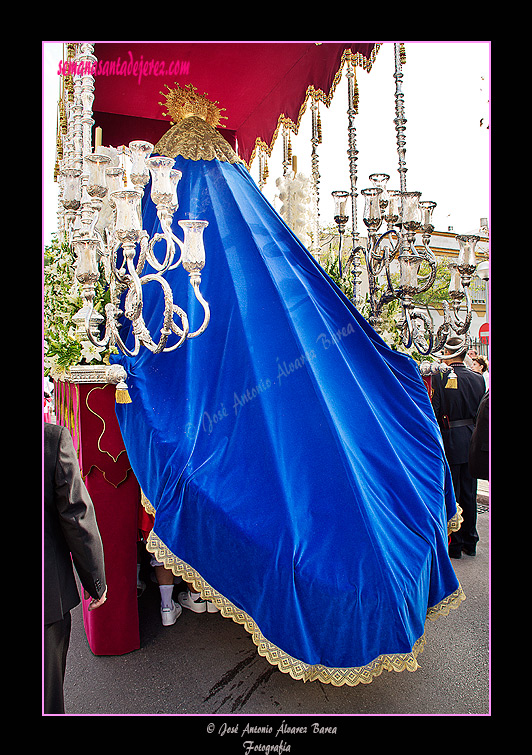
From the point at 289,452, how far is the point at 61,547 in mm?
1094

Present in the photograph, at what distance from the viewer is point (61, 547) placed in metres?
1.97

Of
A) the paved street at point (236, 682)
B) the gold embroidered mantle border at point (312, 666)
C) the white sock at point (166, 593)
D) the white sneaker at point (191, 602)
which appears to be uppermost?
the gold embroidered mantle border at point (312, 666)

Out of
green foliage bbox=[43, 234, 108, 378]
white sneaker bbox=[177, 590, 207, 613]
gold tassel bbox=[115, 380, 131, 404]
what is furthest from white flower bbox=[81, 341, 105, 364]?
white sneaker bbox=[177, 590, 207, 613]

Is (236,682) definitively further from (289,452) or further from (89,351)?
(89,351)

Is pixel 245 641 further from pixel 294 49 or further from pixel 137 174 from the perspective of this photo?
pixel 294 49

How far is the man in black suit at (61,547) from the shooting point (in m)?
1.90

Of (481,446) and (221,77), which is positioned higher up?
(221,77)

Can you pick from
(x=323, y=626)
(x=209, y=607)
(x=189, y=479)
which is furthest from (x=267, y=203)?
(x=209, y=607)

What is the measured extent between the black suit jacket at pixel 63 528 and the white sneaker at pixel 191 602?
1.53m

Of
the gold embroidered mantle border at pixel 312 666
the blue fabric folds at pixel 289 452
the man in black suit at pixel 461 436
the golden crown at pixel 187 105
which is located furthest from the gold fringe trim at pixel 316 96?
the gold embroidered mantle border at pixel 312 666

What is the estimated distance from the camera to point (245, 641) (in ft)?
9.82

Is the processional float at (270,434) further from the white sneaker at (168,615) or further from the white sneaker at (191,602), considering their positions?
the white sneaker at (191,602)

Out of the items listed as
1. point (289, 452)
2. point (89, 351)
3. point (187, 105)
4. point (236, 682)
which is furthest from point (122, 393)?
point (187, 105)

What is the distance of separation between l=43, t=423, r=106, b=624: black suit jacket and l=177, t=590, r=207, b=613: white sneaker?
5.01 ft
